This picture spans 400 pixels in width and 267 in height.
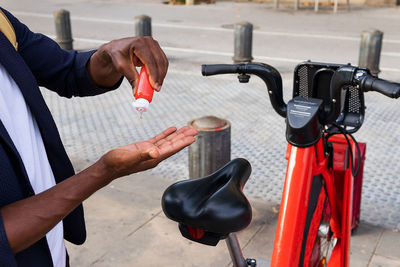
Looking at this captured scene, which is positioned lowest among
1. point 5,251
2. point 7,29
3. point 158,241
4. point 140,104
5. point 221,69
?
point 158,241

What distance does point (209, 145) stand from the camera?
13.0ft

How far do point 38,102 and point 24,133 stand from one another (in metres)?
0.14

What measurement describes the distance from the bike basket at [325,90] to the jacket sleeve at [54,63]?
0.88 metres

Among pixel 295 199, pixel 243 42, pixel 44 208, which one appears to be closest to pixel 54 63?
pixel 44 208

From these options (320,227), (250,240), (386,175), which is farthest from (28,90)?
(386,175)

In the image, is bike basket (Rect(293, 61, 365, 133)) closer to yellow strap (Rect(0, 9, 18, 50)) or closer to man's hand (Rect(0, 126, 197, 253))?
man's hand (Rect(0, 126, 197, 253))

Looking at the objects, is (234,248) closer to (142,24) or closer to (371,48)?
(371,48)

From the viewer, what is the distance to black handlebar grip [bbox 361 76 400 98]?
1.93 m

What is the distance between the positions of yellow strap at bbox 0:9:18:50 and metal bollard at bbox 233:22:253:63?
752 centimetres

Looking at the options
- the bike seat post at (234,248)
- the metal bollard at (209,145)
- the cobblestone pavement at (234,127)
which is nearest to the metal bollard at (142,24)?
the cobblestone pavement at (234,127)

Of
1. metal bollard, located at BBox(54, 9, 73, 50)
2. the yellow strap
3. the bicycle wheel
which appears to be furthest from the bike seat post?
metal bollard, located at BBox(54, 9, 73, 50)

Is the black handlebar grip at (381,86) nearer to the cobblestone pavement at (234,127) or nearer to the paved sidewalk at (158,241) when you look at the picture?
the paved sidewalk at (158,241)

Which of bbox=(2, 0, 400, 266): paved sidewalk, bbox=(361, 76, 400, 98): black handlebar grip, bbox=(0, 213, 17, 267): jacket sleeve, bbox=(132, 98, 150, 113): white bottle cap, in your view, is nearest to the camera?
bbox=(0, 213, 17, 267): jacket sleeve

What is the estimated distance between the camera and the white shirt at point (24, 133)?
58.2 inches
